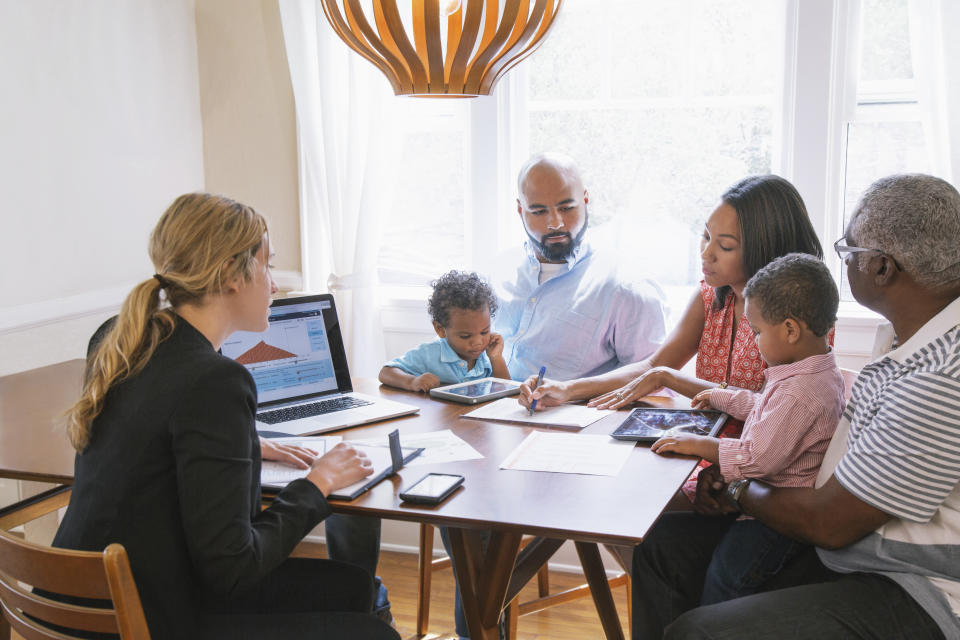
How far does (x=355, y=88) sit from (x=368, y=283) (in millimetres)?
703

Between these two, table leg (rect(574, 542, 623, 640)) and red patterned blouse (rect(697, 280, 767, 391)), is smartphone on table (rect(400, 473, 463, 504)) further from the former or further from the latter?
red patterned blouse (rect(697, 280, 767, 391))

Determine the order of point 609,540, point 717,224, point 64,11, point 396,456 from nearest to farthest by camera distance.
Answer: point 609,540, point 396,456, point 717,224, point 64,11

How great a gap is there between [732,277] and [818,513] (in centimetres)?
82

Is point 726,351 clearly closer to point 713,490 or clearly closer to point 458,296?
point 713,490

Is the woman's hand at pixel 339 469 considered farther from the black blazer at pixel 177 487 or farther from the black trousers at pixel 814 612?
the black trousers at pixel 814 612

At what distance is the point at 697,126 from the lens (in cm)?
319

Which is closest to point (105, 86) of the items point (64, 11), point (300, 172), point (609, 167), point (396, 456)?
point (64, 11)

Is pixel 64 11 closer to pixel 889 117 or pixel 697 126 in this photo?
pixel 697 126

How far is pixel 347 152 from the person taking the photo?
3285 millimetres

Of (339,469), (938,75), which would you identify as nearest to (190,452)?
(339,469)

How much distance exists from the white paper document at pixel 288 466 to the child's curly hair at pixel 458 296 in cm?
63

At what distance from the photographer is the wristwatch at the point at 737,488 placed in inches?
73.2

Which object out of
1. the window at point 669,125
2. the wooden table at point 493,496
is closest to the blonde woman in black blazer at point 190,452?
the wooden table at point 493,496

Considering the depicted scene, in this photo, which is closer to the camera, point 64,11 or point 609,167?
point 64,11
